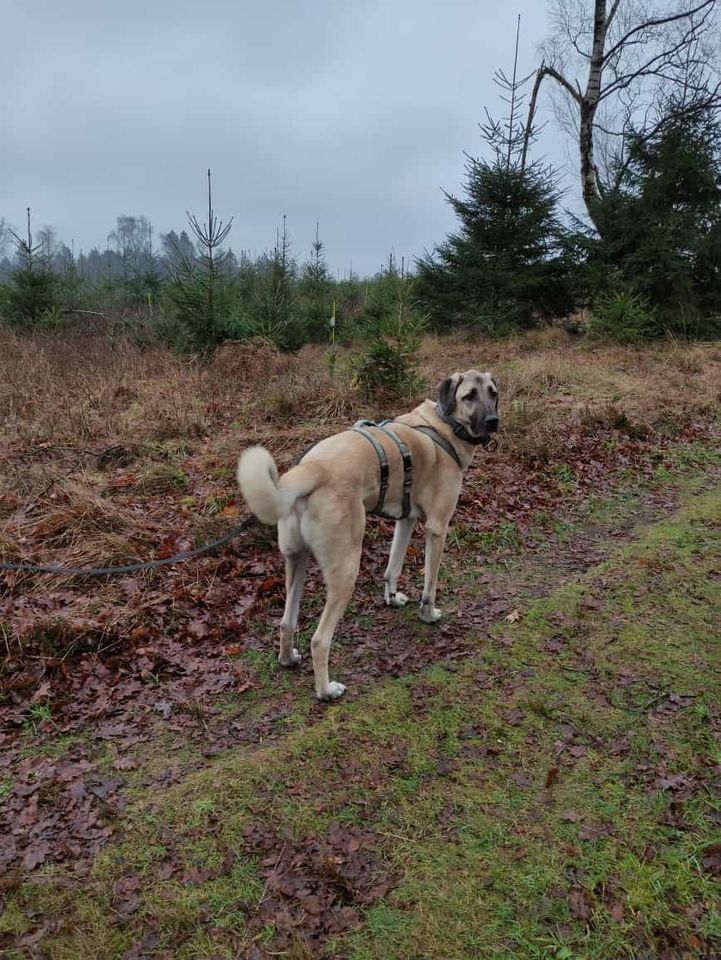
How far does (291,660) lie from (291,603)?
433 millimetres

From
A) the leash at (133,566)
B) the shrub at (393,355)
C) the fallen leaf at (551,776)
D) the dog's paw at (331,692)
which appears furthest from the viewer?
the shrub at (393,355)

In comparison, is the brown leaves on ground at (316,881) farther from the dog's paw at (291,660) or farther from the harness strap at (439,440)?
the harness strap at (439,440)

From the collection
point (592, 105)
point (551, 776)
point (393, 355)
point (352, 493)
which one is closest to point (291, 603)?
point (352, 493)

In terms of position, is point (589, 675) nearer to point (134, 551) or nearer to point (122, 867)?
point (122, 867)

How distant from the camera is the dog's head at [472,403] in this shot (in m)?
4.13

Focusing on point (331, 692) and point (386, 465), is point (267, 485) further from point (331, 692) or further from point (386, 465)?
point (331, 692)

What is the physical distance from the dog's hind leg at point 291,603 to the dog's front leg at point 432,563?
103cm

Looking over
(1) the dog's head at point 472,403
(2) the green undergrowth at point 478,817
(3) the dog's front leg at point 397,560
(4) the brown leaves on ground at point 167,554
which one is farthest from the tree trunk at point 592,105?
(2) the green undergrowth at point 478,817

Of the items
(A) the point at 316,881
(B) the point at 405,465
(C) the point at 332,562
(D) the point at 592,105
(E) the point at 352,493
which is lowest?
(A) the point at 316,881

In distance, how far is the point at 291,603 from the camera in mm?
3594

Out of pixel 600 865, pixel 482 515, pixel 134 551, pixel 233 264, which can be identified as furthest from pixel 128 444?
pixel 233 264

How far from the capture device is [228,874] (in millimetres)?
2369

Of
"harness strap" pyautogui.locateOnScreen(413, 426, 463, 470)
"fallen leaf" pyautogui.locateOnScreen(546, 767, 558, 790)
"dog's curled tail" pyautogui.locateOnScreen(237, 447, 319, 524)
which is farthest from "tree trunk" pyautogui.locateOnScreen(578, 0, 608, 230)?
"fallen leaf" pyautogui.locateOnScreen(546, 767, 558, 790)

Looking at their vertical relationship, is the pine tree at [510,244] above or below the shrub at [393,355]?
above
